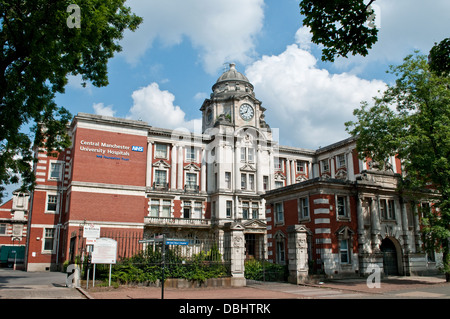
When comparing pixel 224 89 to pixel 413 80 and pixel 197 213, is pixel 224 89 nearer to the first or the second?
pixel 197 213

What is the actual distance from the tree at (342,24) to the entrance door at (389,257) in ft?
69.1

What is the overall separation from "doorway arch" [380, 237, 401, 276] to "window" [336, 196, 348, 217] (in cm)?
427

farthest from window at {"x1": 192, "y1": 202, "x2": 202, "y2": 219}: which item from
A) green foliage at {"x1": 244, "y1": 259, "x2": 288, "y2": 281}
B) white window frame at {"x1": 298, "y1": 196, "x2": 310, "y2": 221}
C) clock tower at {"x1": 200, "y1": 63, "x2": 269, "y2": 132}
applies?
green foliage at {"x1": 244, "y1": 259, "x2": 288, "y2": 281}

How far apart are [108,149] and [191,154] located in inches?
478

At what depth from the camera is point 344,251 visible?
84.1 ft

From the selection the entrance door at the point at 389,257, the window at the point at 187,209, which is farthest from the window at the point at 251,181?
the entrance door at the point at 389,257

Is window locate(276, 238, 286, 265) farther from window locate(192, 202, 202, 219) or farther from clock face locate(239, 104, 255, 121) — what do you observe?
clock face locate(239, 104, 255, 121)

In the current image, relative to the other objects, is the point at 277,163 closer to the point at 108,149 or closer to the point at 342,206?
the point at 108,149

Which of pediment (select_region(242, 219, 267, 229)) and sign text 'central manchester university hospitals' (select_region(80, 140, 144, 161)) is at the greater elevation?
sign text 'central manchester university hospitals' (select_region(80, 140, 144, 161))

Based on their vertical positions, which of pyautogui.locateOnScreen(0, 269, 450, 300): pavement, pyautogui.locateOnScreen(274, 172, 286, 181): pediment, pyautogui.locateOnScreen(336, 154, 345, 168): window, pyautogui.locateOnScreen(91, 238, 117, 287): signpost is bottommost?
pyautogui.locateOnScreen(0, 269, 450, 300): pavement

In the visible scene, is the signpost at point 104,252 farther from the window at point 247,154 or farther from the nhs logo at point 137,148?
the window at point 247,154

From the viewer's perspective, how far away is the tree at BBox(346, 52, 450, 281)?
23219 mm

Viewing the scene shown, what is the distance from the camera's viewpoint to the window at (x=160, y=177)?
47.8m

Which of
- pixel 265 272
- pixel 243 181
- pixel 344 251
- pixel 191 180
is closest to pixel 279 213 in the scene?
pixel 344 251
